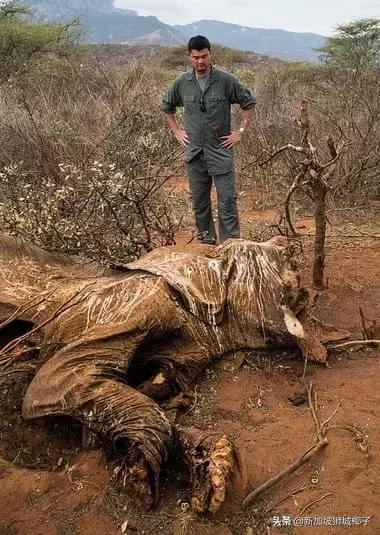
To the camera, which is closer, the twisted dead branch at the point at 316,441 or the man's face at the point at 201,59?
the twisted dead branch at the point at 316,441

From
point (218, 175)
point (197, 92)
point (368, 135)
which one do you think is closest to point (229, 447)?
point (218, 175)

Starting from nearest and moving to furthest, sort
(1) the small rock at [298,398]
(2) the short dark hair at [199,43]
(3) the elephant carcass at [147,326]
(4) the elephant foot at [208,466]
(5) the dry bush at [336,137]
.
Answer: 1. (4) the elephant foot at [208,466]
2. (3) the elephant carcass at [147,326]
3. (1) the small rock at [298,398]
4. (2) the short dark hair at [199,43]
5. (5) the dry bush at [336,137]

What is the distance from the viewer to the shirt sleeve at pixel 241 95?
498 centimetres

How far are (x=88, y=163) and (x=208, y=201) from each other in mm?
2135

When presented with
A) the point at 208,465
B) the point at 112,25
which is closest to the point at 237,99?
the point at 208,465

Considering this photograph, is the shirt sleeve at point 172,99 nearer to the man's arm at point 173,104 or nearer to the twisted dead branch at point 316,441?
the man's arm at point 173,104

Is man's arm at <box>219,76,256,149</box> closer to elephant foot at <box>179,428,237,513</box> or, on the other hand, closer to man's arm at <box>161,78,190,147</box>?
man's arm at <box>161,78,190,147</box>

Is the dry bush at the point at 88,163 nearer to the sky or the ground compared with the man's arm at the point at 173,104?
nearer to the ground

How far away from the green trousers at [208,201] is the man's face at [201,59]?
719 mm

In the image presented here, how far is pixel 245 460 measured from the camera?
9.59ft

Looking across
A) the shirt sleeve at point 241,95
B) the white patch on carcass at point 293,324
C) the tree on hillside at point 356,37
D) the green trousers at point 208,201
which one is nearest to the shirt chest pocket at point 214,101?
the shirt sleeve at point 241,95

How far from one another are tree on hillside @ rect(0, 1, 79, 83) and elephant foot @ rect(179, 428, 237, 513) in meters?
14.1

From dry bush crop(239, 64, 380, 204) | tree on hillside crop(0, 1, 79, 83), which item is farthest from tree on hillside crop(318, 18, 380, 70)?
dry bush crop(239, 64, 380, 204)

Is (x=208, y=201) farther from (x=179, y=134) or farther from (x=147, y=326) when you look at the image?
(x=147, y=326)
